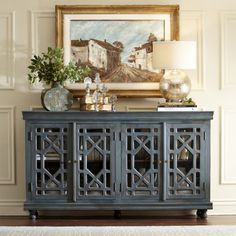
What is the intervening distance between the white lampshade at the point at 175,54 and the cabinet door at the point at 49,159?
0.74 meters

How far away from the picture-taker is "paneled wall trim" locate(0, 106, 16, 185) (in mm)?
3598

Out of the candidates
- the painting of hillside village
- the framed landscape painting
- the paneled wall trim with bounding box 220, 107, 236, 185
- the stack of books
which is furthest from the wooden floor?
the painting of hillside village

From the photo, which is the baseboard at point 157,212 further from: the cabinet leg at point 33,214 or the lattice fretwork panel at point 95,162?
the lattice fretwork panel at point 95,162

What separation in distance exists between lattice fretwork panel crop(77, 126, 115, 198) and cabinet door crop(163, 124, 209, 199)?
36 cm

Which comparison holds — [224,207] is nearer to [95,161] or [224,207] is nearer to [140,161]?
[140,161]

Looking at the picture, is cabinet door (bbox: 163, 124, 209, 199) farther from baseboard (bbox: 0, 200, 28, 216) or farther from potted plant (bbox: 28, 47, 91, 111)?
baseboard (bbox: 0, 200, 28, 216)

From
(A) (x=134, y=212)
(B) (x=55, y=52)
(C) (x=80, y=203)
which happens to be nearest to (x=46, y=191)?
(C) (x=80, y=203)

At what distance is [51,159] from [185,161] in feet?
2.82

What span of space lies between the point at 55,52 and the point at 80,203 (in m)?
1.00

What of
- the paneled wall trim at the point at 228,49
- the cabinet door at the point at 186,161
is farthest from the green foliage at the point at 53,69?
the paneled wall trim at the point at 228,49

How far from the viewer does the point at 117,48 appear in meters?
→ 3.60

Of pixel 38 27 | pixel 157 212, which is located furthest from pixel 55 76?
pixel 157 212

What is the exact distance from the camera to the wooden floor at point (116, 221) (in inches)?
129

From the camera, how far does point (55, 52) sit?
341 centimetres
